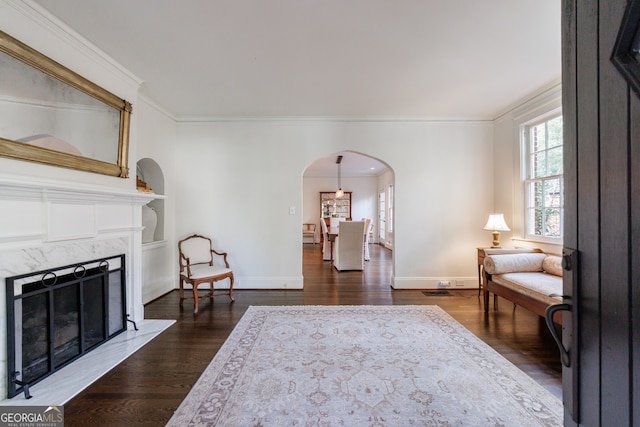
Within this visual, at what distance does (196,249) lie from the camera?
381cm

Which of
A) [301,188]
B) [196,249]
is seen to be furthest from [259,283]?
[301,188]

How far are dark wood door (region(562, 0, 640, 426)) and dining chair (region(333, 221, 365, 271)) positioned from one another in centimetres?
477

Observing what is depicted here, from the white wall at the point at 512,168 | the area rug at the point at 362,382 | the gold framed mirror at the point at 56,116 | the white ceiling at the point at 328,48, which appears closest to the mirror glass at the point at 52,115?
the gold framed mirror at the point at 56,116

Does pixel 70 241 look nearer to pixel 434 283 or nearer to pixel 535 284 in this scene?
pixel 535 284

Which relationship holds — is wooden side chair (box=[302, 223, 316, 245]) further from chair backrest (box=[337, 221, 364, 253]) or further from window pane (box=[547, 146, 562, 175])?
window pane (box=[547, 146, 562, 175])

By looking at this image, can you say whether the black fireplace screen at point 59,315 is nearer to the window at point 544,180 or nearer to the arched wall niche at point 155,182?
the arched wall niche at point 155,182

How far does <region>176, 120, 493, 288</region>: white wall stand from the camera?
13.5 feet

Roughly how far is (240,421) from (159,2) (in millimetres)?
2779

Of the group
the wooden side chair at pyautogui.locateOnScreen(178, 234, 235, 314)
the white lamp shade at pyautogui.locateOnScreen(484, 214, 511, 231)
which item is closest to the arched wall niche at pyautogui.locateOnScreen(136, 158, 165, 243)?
the wooden side chair at pyautogui.locateOnScreen(178, 234, 235, 314)

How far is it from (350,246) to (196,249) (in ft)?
9.47

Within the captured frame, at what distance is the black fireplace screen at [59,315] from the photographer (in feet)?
5.85

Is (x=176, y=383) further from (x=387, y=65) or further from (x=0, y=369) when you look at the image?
(x=387, y=65)

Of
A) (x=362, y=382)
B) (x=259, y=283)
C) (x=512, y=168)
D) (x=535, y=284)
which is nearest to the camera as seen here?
(x=362, y=382)

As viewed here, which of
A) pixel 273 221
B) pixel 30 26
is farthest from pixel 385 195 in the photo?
pixel 30 26
